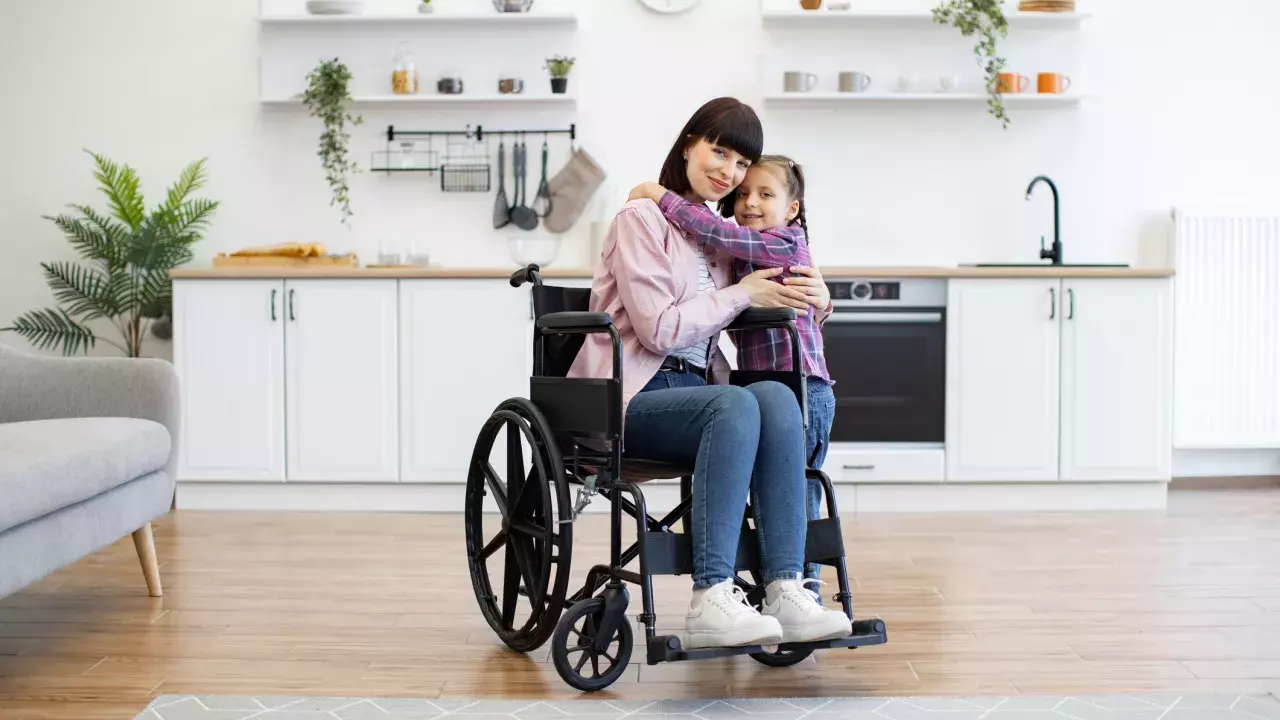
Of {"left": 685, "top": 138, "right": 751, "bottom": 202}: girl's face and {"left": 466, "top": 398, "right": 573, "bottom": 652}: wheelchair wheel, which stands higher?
{"left": 685, "top": 138, "right": 751, "bottom": 202}: girl's face

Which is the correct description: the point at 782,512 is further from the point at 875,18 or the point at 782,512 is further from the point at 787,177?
the point at 875,18

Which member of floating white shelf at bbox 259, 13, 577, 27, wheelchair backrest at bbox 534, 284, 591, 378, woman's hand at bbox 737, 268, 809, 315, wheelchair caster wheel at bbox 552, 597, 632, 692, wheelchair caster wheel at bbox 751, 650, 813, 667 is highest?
floating white shelf at bbox 259, 13, 577, 27

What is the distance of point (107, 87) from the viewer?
4469 mm

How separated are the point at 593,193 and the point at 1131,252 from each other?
78.8 inches

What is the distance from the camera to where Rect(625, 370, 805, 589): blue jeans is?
6.48ft

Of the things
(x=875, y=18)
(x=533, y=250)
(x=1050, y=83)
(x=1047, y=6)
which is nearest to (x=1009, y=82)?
(x=1050, y=83)

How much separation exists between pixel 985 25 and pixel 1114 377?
1.35 m

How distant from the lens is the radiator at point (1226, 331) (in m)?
4.39

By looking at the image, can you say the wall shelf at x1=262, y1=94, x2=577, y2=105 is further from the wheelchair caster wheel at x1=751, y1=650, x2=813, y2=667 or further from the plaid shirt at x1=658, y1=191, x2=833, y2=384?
the wheelchair caster wheel at x1=751, y1=650, x2=813, y2=667

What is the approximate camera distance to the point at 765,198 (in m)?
2.36

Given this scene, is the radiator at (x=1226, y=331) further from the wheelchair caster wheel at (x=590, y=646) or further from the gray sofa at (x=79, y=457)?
the gray sofa at (x=79, y=457)

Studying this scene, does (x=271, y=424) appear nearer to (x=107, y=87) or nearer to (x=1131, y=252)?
(x=107, y=87)

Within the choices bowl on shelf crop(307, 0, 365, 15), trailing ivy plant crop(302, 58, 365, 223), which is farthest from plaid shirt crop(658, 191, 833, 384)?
bowl on shelf crop(307, 0, 365, 15)

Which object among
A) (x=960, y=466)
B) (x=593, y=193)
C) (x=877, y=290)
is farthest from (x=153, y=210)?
(x=960, y=466)
